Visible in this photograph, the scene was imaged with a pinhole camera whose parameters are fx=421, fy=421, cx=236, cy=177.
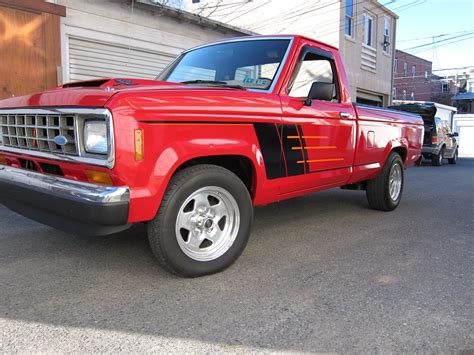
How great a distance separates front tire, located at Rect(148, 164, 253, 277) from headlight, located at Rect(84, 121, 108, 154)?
553 mm

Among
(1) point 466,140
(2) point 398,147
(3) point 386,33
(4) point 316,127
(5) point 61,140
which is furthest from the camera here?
(1) point 466,140

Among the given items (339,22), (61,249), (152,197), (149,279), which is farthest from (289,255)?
(339,22)

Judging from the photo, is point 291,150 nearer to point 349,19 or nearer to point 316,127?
point 316,127

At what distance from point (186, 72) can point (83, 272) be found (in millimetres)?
2331

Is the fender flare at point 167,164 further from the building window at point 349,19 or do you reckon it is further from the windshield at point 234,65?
the building window at point 349,19

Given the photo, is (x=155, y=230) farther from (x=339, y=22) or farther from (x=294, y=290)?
(x=339, y=22)

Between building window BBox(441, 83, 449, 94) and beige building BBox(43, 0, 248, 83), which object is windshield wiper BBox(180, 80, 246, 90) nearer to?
beige building BBox(43, 0, 248, 83)

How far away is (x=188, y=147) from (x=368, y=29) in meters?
18.1

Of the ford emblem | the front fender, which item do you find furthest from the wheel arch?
the ford emblem

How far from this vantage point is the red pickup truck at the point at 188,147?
272cm

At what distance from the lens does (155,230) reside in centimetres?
297

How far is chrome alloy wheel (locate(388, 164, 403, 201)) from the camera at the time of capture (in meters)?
6.07

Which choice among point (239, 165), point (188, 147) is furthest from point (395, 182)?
point (188, 147)

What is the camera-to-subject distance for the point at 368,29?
1878 cm
